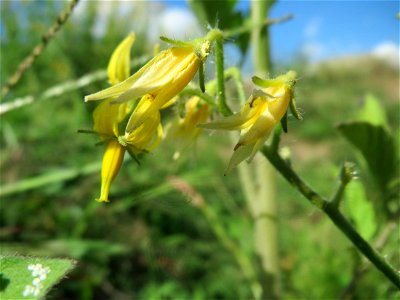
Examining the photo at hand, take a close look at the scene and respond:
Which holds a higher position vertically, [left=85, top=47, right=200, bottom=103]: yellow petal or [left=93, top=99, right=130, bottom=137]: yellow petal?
[left=85, top=47, right=200, bottom=103]: yellow petal

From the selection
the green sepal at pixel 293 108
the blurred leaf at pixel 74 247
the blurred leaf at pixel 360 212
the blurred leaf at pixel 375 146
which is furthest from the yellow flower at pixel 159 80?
the blurred leaf at pixel 74 247

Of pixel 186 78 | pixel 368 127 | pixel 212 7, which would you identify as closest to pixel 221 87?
pixel 186 78

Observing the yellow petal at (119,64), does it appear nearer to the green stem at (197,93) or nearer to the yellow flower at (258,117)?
the green stem at (197,93)

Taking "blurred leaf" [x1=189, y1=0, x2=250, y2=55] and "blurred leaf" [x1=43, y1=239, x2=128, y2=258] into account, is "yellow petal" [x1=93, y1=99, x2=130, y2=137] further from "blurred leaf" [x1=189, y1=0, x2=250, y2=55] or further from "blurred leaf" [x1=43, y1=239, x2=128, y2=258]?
"blurred leaf" [x1=43, y1=239, x2=128, y2=258]

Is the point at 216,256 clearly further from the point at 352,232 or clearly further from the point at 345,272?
the point at 352,232

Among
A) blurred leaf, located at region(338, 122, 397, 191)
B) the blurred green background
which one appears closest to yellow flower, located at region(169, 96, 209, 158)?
the blurred green background

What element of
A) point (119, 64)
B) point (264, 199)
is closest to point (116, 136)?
point (119, 64)

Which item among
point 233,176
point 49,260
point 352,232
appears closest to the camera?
point 49,260
